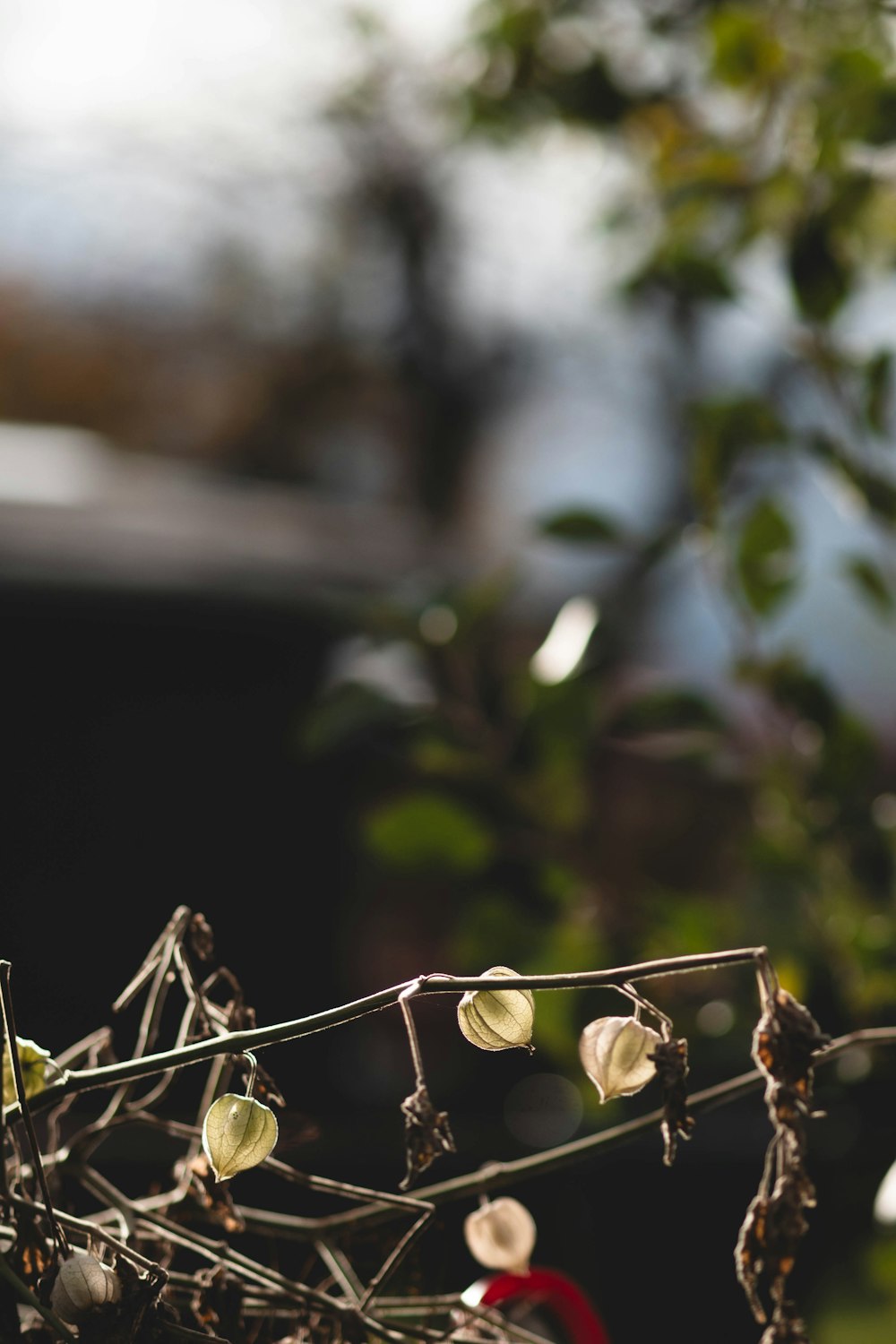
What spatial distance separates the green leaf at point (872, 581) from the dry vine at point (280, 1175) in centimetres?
39

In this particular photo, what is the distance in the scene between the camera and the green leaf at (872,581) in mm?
569

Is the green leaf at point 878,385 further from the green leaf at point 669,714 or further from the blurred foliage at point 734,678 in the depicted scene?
the green leaf at point 669,714

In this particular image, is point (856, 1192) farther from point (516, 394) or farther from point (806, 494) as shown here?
point (516, 394)

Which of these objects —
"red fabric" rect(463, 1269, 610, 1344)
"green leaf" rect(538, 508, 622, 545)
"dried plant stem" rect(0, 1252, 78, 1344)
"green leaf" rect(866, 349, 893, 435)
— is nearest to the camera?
"dried plant stem" rect(0, 1252, 78, 1344)

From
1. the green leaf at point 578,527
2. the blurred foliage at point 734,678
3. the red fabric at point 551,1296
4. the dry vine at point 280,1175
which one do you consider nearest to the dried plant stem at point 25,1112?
the dry vine at point 280,1175

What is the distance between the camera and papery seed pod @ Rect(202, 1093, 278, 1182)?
0.19m

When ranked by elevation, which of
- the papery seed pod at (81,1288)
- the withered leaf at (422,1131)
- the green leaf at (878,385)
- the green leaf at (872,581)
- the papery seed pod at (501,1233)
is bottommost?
the papery seed pod at (501,1233)

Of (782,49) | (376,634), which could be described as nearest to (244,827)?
(376,634)

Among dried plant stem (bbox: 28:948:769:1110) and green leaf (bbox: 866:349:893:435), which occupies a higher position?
green leaf (bbox: 866:349:893:435)

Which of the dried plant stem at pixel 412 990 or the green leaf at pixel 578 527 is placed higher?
the green leaf at pixel 578 527

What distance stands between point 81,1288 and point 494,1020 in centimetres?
7

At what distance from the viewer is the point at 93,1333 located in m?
0.18

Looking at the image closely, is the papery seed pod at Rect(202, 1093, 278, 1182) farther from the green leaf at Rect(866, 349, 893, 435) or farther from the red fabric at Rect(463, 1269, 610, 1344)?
the green leaf at Rect(866, 349, 893, 435)

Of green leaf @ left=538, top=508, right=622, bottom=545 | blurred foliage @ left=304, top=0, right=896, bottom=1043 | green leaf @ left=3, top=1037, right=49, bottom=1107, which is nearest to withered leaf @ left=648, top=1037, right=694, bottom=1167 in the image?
green leaf @ left=3, top=1037, right=49, bottom=1107
